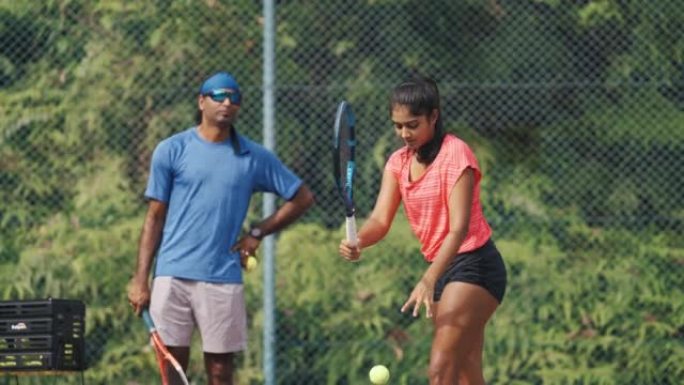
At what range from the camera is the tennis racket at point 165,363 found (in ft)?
24.7

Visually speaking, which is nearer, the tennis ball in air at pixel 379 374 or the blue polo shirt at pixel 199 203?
the tennis ball in air at pixel 379 374

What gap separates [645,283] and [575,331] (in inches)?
22.3

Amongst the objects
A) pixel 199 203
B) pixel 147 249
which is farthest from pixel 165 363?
pixel 199 203

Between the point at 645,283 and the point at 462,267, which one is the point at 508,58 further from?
the point at 462,267

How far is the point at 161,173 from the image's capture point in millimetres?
7754

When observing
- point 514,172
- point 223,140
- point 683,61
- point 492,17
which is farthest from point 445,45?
point 223,140

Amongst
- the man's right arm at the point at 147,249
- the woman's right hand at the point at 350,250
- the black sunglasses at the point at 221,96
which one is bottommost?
the man's right arm at the point at 147,249

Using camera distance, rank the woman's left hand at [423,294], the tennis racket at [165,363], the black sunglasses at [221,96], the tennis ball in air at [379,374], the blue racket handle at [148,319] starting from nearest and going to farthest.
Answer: the woman's left hand at [423,294] → the tennis ball in air at [379,374] → the tennis racket at [165,363] → the blue racket handle at [148,319] → the black sunglasses at [221,96]

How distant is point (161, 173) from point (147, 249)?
0.41 meters

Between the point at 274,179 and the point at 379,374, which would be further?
the point at 274,179

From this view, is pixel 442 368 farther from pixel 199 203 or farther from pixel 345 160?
pixel 199 203

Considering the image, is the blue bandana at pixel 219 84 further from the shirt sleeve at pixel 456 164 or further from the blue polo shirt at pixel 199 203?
the shirt sleeve at pixel 456 164

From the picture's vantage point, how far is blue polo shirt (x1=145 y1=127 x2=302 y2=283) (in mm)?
7723

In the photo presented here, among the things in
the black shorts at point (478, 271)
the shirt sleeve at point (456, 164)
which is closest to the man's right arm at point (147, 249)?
the black shorts at point (478, 271)
